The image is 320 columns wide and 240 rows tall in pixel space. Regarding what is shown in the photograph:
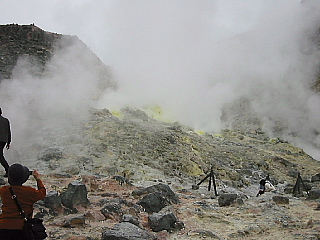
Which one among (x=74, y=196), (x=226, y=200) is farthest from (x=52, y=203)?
(x=226, y=200)

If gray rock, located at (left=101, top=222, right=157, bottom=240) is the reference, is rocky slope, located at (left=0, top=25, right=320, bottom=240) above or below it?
above

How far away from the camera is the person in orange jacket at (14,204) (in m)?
2.29

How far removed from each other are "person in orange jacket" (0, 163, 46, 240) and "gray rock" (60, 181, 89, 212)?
7.31 feet

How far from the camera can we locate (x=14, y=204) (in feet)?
7.67

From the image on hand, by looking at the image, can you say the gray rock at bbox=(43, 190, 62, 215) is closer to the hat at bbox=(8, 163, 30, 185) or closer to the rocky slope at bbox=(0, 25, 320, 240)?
the rocky slope at bbox=(0, 25, 320, 240)

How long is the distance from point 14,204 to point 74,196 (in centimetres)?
248

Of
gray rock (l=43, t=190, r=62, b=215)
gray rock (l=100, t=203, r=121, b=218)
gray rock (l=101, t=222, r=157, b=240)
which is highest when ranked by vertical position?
gray rock (l=43, t=190, r=62, b=215)

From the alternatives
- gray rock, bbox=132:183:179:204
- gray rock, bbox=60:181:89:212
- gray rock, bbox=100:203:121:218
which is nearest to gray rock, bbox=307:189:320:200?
gray rock, bbox=132:183:179:204

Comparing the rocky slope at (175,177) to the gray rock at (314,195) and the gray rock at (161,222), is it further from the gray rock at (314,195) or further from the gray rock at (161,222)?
the gray rock at (314,195)

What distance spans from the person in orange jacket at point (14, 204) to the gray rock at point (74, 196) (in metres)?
2.23

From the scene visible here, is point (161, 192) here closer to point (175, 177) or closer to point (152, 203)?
point (152, 203)

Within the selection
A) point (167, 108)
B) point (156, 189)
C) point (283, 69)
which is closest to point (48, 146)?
point (156, 189)

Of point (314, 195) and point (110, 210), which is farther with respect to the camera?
point (314, 195)

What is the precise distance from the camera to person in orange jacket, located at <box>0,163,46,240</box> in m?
2.29
